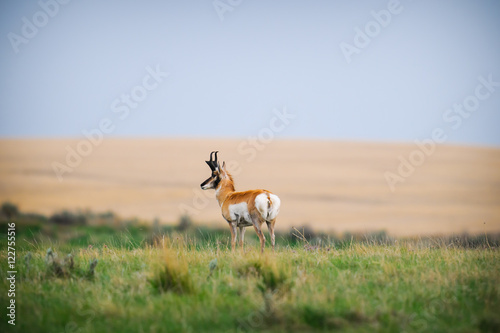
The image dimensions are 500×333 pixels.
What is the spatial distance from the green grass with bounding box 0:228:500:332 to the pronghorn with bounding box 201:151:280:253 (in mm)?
1179

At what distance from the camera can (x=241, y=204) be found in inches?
535

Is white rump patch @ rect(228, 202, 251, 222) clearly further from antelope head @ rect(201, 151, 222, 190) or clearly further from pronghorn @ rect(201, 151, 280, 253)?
antelope head @ rect(201, 151, 222, 190)

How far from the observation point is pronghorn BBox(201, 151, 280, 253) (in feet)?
43.3

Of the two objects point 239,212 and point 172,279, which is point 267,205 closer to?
point 239,212

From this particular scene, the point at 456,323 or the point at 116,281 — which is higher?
the point at 116,281

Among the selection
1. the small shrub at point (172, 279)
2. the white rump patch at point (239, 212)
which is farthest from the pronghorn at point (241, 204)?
the small shrub at point (172, 279)

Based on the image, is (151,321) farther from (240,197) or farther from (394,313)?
(240,197)

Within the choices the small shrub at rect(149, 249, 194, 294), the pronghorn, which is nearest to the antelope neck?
the pronghorn

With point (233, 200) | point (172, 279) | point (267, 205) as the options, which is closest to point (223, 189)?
point (233, 200)

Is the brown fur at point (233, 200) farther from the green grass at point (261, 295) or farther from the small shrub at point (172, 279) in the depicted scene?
the small shrub at point (172, 279)

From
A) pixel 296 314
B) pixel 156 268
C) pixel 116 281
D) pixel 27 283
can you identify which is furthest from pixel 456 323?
pixel 27 283

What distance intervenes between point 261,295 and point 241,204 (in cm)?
480

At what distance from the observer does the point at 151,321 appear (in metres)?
8.14

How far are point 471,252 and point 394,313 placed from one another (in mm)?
6427
